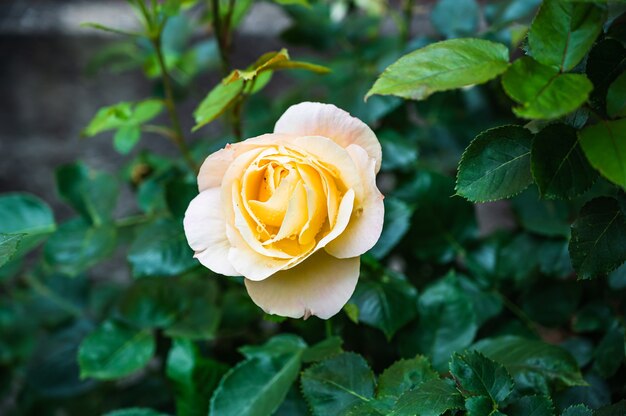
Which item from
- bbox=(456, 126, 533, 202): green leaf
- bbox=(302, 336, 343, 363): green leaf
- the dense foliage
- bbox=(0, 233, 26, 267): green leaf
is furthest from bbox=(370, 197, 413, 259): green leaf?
bbox=(0, 233, 26, 267): green leaf

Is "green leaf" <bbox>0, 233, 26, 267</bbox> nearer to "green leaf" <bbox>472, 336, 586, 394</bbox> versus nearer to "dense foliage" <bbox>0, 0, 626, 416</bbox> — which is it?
"dense foliage" <bbox>0, 0, 626, 416</bbox>

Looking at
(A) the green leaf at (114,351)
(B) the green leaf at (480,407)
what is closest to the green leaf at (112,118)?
(A) the green leaf at (114,351)

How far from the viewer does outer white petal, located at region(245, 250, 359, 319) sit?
0.41m

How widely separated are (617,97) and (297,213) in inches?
8.6

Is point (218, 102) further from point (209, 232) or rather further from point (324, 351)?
point (324, 351)

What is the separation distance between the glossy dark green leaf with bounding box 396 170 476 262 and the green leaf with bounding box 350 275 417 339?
13 centimetres

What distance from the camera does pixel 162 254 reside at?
2.01 ft

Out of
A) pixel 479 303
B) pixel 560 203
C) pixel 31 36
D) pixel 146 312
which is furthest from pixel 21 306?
pixel 560 203

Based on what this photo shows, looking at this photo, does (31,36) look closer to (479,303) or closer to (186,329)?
(186,329)

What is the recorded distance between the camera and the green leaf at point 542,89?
0.33 metres

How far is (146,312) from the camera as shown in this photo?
71 centimetres

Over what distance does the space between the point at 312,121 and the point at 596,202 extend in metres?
0.21

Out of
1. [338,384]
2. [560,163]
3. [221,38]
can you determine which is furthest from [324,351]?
[221,38]

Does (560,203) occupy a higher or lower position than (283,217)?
lower
